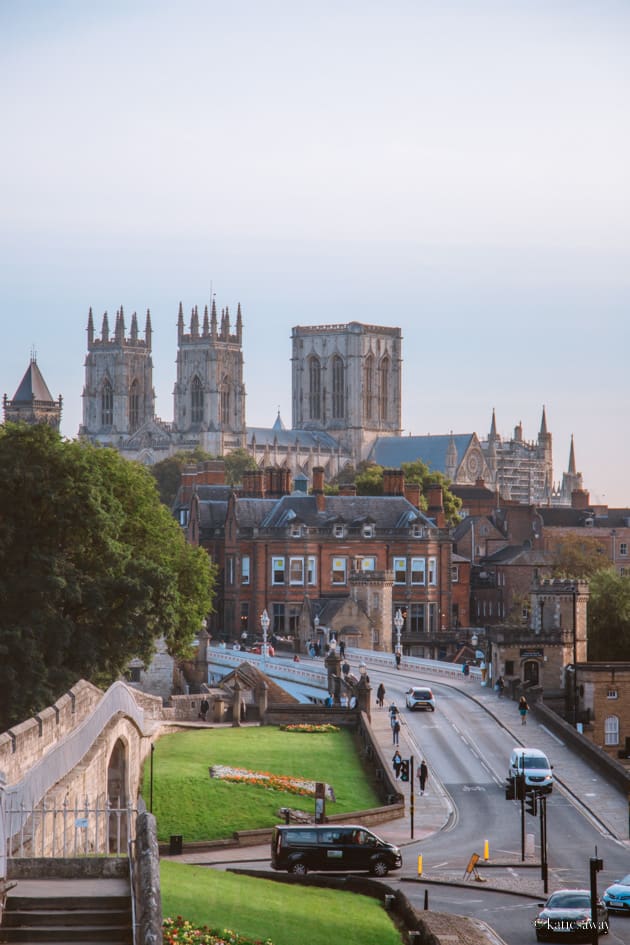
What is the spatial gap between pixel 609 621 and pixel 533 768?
41273 millimetres

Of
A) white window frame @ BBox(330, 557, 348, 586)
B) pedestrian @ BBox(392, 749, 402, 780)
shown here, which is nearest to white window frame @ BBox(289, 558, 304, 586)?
white window frame @ BBox(330, 557, 348, 586)

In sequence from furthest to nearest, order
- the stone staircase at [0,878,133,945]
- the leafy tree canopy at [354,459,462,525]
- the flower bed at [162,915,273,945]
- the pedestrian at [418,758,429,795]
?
1. the leafy tree canopy at [354,459,462,525]
2. the pedestrian at [418,758,429,795]
3. the flower bed at [162,915,273,945]
4. the stone staircase at [0,878,133,945]

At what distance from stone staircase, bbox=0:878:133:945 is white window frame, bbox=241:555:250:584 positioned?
93.3m

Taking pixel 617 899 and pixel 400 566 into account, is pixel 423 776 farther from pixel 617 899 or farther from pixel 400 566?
pixel 400 566

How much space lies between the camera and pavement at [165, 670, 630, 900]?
4050 cm

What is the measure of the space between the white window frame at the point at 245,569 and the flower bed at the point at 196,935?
8738cm

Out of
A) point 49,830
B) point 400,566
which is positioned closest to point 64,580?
point 49,830

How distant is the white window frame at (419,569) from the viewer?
11575 centimetres

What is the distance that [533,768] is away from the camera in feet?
179

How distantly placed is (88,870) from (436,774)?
37694mm

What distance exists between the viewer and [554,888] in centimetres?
3938

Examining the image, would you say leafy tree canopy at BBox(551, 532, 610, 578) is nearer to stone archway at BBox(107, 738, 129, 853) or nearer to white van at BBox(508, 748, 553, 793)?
white van at BBox(508, 748, 553, 793)

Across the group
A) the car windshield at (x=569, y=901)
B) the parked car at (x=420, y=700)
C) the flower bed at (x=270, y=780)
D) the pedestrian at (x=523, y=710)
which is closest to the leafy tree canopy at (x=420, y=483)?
the parked car at (x=420, y=700)

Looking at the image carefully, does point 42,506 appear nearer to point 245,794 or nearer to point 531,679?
point 245,794
